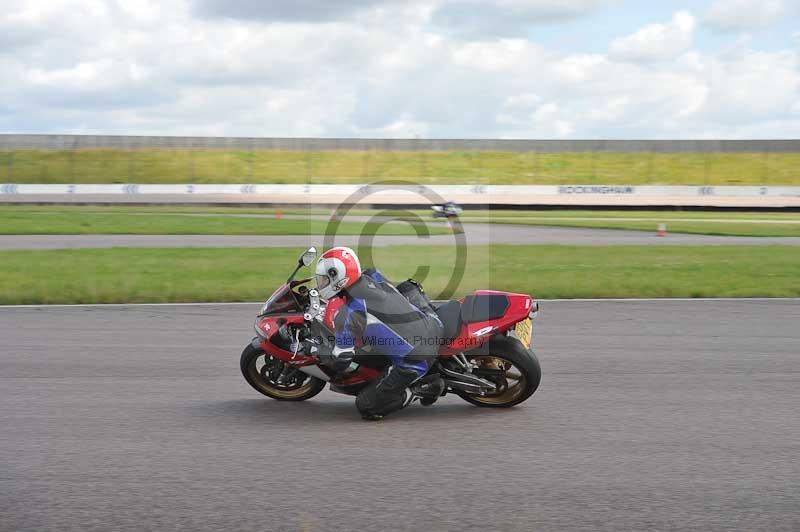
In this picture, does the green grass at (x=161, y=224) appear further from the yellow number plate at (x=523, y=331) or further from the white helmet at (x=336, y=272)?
the white helmet at (x=336, y=272)

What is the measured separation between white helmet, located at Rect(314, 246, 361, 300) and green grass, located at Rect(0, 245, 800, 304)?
16.0 ft

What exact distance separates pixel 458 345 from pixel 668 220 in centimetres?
2941

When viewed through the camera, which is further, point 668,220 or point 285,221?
point 668,220

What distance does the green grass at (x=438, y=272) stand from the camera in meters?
14.0

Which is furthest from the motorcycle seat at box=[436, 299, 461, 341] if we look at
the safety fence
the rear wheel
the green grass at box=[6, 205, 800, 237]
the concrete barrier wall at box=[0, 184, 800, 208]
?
the safety fence

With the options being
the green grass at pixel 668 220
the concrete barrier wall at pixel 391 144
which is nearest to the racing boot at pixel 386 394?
the green grass at pixel 668 220

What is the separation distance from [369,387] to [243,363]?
125 cm

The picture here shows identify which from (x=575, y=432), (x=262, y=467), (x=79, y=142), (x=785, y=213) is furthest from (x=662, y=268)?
(x=79, y=142)

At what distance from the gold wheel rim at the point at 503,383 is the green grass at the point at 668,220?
918 inches

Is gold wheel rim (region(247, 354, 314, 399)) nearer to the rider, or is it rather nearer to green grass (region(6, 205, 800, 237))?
the rider

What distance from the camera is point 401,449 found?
5.63m

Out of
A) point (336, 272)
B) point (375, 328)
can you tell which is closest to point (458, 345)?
point (375, 328)

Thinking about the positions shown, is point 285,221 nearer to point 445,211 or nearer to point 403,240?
point 445,211

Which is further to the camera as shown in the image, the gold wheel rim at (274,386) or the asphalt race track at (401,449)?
the gold wheel rim at (274,386)
